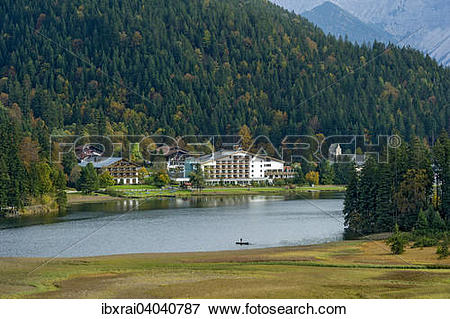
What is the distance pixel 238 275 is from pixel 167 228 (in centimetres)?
2854

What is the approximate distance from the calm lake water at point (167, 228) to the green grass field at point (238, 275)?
5814mm

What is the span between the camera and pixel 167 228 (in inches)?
2589

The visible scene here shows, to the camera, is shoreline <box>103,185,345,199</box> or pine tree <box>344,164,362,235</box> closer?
pine tree <box>344,164,362,235</box>

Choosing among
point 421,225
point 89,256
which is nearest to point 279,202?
point 421,225

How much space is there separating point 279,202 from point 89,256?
49.5 metres

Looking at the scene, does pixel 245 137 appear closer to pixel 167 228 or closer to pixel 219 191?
pixel 219 191

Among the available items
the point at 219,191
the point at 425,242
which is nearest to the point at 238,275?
the point at 425,242

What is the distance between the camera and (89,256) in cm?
4912

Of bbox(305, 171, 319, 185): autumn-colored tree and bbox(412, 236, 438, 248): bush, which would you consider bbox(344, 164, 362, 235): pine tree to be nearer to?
bbox(412, 236, 438, 248): bush

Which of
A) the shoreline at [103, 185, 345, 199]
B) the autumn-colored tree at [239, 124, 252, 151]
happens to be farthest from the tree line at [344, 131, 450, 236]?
the autumn-colored tree at [239, 124, 252, 151]

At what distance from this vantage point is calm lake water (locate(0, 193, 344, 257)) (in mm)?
53969

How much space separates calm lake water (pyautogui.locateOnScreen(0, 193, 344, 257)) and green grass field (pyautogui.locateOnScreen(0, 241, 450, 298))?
5.81 meters

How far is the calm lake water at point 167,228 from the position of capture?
2125 inches
